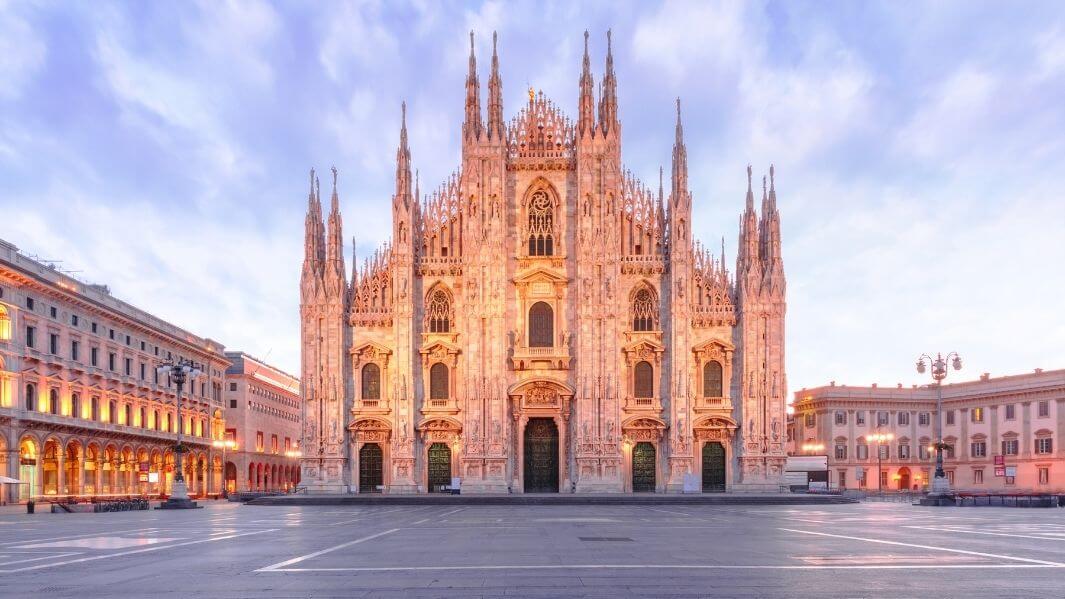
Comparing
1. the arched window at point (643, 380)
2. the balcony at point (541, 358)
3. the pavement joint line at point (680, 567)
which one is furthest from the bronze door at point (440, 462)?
the pavement joint line at point (680, 567)

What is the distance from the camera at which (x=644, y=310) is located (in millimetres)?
61312

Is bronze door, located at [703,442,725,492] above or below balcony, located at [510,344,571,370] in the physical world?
below

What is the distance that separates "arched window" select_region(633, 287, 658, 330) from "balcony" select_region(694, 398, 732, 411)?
5324 millimetres

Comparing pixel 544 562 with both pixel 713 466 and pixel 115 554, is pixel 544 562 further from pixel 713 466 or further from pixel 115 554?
pixel 713 466

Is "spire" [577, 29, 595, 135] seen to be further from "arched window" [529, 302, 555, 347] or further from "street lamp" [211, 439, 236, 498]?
"street lamp" [211, 439, 236, 498]

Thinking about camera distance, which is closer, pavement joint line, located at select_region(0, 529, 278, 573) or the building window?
pavement joint line, located at select_region(0, 529, 278, 573)

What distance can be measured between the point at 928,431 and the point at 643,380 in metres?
54.4

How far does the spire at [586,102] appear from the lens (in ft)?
203

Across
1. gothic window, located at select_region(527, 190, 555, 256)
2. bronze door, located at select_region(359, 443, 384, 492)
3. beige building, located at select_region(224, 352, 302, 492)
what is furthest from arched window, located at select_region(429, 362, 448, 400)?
beige building, located at select_region(224, 352, 302, 492)

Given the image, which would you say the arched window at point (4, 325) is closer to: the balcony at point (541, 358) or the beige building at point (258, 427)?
the balcony at point (541, 358)

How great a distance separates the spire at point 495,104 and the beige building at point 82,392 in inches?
990

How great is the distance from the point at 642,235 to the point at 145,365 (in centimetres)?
4023

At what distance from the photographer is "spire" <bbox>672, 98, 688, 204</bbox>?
61.2 m

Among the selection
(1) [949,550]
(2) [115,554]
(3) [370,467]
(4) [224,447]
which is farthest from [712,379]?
(4) [224,447]
